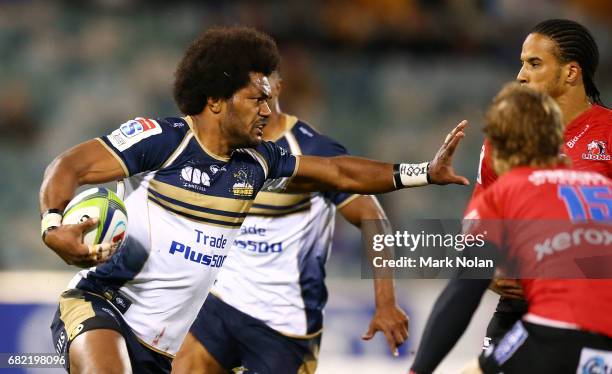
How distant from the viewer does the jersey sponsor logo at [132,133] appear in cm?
445

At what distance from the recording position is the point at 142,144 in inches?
177

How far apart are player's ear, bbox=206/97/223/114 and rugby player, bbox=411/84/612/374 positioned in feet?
6.01

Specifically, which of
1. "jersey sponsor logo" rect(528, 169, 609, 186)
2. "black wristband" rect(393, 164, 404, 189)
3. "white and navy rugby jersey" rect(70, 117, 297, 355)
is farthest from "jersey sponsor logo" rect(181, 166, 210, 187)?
"jersey sponsor logo" rect(528, 169, 609, 186)

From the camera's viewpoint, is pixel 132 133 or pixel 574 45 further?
pixel 574 45

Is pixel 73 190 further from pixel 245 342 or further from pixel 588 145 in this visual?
pixel 588 145

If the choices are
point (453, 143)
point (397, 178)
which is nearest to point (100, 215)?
point (397, 178)

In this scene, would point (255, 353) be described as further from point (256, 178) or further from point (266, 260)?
point (256, 178)

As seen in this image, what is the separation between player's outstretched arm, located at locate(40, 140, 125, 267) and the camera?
3.85 meters

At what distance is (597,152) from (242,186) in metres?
1.95

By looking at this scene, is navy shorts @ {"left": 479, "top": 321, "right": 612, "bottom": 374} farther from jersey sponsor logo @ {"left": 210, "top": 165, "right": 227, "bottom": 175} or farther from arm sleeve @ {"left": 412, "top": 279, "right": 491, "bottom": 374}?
jersey sponsor logo @ {"left": 210, "top": 165, "right": 227, "bottom": 175}

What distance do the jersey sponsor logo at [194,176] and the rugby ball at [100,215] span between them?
538 mm

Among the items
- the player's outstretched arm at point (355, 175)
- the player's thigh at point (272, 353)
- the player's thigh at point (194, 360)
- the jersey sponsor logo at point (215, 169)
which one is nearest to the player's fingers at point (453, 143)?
the player's outstretched arm at point (355, 175)

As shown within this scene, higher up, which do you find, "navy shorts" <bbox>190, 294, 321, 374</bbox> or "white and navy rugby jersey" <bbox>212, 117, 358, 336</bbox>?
"white and navy rugby jersey" <bbox>212, 117, 358, 336</bbox>

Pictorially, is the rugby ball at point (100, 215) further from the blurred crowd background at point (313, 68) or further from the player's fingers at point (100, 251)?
the blurred crowd background at point (313, 68)
